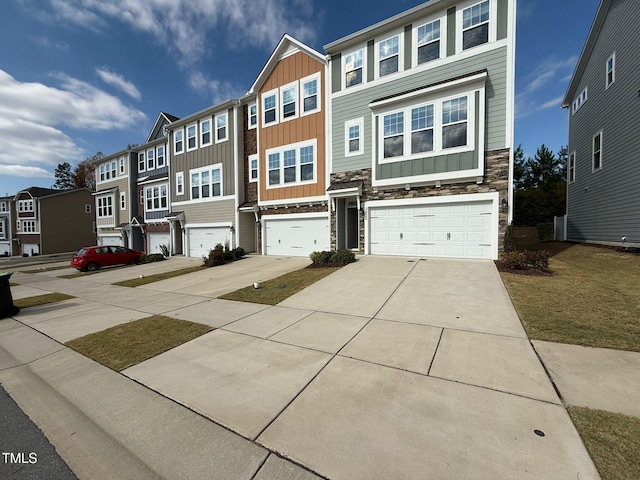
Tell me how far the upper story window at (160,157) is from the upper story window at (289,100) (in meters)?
13.2

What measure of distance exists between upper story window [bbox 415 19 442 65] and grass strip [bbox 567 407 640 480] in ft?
40.3

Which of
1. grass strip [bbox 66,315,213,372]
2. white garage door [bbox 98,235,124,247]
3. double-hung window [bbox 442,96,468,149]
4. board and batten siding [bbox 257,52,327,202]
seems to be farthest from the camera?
white garage door [bbox 98,235,124,247]

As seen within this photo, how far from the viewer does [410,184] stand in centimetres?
1105

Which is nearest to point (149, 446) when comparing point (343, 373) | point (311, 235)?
point (343, 373)

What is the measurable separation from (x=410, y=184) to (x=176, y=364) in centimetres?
1007

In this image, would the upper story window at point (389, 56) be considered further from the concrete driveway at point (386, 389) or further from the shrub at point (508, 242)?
the concrete driveway at point (386, 389)

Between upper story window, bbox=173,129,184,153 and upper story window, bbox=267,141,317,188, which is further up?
upper story window, bbox=173,129,184,153

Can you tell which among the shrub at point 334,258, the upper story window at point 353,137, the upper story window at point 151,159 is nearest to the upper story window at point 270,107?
the upper story window at point 353,137

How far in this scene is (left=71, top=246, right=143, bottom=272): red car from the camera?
16.1 meters

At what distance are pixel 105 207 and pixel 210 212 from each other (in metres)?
16.1

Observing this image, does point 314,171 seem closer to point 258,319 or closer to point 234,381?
point 258,319

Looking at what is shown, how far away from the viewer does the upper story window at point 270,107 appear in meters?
15.4

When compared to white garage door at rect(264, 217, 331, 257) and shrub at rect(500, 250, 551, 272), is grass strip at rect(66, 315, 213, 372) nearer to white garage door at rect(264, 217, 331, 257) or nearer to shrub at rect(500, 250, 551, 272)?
shrub at rect(500, 250, 551, 272)

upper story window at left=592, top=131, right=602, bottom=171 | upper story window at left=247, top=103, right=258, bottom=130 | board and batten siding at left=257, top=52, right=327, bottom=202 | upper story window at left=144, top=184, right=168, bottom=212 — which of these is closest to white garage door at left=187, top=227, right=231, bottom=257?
board and batten siding at left=257, top=52, right=327, bottom=202
